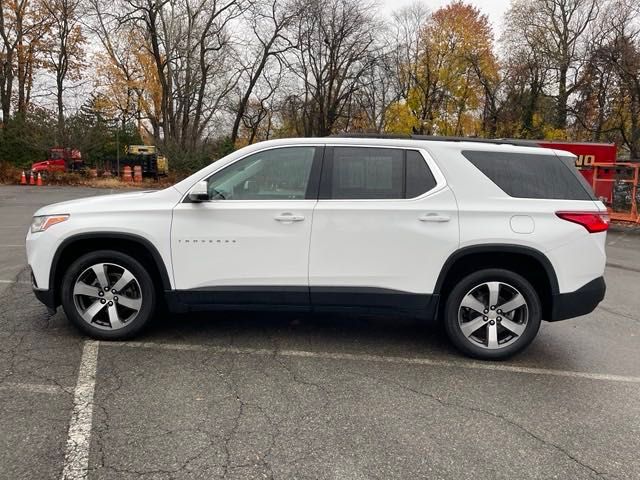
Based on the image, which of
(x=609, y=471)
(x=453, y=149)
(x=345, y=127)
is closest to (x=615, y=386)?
(x=609, y=471)

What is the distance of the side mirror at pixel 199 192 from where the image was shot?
145 inches

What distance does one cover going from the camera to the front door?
148 inches

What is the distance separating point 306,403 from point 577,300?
229cm

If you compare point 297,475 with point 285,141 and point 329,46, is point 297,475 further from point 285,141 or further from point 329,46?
point 329,46

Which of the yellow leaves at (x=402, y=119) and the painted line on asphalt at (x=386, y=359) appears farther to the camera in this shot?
the yellow leaves at (x=402, y=119)

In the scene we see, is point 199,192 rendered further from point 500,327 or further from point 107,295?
point 500,327

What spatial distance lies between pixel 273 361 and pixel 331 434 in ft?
3.52

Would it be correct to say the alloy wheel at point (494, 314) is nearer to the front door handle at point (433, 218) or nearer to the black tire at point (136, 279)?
the front door handle at point (433, 218)

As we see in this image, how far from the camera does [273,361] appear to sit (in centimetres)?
374

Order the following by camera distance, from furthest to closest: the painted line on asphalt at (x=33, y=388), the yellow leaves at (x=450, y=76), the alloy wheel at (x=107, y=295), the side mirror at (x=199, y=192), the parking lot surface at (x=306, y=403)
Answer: the yellow leaves at (x=450, y=76)
the alloy wheel at (x=107, y=295)
the side mirror at (x=199, y=192)
the painted line on asphalt at (x=33, y=388)
the parking lot surface at (x=306, y=403)

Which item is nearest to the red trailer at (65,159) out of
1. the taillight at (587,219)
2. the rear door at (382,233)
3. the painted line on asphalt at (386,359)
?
the painted line on asphalt at (386,359)

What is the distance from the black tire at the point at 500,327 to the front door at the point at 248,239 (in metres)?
1.19

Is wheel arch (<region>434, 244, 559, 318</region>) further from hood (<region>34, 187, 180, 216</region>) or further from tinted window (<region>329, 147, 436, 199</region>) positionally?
hood (<region>34, 187, 180, 216</region>)

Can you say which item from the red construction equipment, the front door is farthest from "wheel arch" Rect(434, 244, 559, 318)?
the red construction equipment
